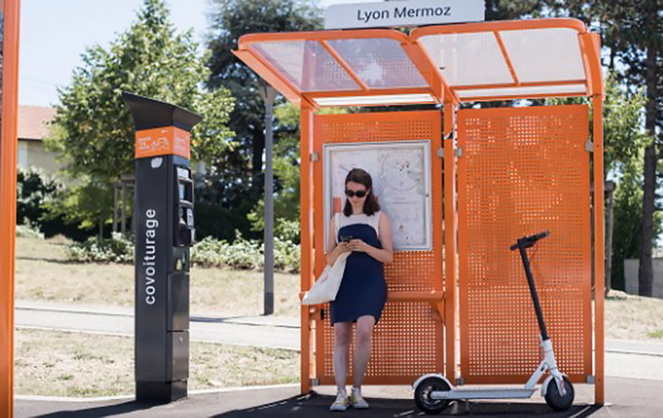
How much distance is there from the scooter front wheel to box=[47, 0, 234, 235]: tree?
2136 centimetres

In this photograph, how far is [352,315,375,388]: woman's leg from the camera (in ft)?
23.6

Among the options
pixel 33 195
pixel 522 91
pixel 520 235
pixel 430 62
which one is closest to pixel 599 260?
pixel 520 235

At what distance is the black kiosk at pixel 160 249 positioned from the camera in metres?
7.45

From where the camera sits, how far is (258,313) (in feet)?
55.1

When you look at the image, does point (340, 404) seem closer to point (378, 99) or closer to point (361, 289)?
point (361, 289)

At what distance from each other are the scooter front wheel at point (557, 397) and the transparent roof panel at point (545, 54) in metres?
2.33

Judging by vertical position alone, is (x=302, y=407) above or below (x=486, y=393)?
below

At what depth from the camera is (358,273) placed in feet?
24.0

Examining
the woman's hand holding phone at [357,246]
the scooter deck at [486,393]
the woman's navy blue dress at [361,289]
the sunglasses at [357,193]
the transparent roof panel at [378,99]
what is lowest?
the scooter deck at [486,393]

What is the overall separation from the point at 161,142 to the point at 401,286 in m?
2.22

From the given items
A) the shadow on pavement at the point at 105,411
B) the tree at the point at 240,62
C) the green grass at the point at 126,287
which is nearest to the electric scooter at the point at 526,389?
the shadow on pavement at the point at 105,411

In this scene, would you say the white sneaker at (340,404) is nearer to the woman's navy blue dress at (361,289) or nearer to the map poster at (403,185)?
the woman's navy blue dress at (361,289)

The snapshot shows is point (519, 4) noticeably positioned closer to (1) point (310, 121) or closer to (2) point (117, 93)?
(2) point (117, 93)

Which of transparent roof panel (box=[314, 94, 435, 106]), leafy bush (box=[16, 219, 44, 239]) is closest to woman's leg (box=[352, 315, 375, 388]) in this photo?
transparent roof panel (box=[314, 94, 435, 106])
